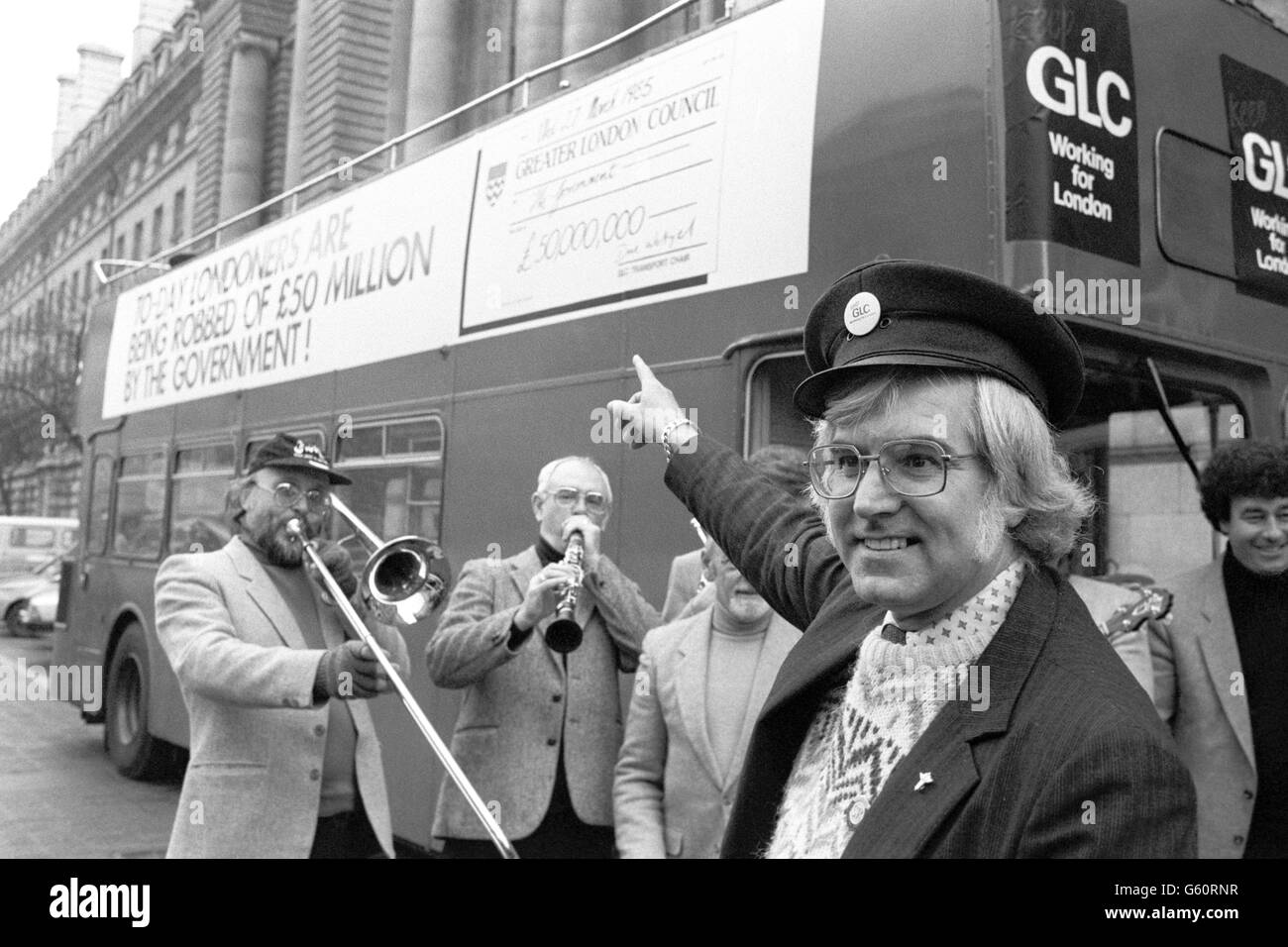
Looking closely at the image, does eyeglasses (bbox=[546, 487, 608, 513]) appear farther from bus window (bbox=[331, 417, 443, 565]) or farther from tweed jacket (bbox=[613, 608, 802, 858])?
bus window (bbox=[331, 417, 443, 565])

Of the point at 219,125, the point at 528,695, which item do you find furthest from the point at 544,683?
the point at 219,125

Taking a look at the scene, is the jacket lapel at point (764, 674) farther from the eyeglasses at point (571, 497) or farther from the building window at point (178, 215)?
the building window at point (178, 215)

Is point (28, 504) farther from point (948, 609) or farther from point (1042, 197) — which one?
point (948, 609)

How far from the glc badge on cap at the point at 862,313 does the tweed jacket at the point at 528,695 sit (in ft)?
6.92

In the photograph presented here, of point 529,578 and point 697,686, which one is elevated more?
point 529,578

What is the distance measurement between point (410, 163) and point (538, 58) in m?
7.43

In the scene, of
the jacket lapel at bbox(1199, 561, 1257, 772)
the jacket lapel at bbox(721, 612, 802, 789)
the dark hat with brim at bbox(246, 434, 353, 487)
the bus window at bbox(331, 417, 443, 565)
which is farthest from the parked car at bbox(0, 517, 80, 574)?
the jacket lapel at bbox(1199, 561, 1257, 772)

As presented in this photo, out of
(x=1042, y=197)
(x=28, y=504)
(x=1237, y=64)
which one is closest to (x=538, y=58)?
(x=28, y=504)

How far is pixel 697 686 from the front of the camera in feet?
9.79

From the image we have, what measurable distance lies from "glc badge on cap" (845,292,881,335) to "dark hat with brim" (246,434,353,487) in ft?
7.65

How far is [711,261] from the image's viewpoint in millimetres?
4160

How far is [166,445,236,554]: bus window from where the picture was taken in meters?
7.48

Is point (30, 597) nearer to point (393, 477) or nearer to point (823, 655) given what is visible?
point (393, 477)

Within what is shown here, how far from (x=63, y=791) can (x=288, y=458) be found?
538 cm
